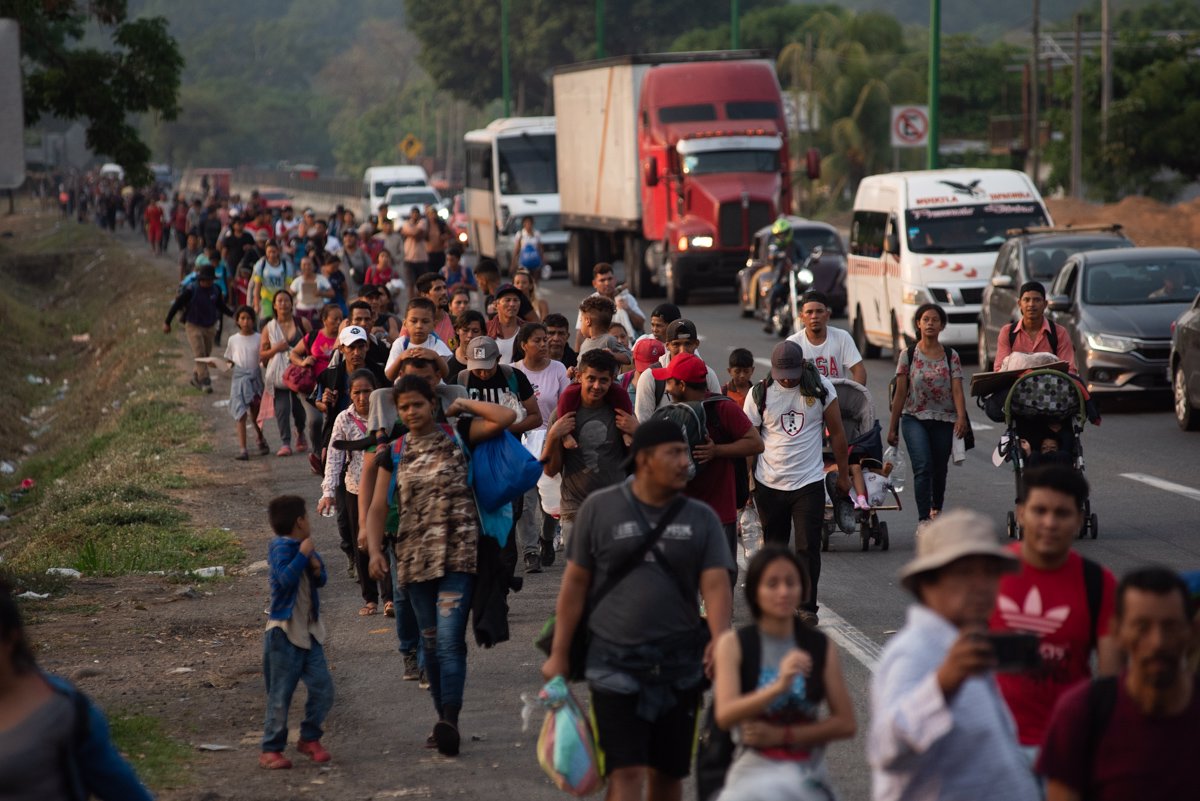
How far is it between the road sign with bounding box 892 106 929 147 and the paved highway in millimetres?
17485

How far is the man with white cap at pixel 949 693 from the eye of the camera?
14.2 feet

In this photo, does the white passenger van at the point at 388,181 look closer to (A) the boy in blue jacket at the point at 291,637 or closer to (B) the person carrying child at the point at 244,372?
(B) the person carrying child at the point at 244,372

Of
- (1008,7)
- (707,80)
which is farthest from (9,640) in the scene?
(1008,7)

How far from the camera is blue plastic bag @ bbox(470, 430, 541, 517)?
26.5ft

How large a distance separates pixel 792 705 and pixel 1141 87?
4534 cm

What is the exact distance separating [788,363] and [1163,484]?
20.1ft

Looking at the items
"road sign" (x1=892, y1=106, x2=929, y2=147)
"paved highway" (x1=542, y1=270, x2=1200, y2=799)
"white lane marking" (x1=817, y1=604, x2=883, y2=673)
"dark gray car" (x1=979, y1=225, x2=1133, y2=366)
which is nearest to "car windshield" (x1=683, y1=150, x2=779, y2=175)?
"road sign" (x1=892, y1=106, x2=929, y2=147)

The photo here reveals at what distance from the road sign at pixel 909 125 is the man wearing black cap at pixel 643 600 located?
32.8 meters

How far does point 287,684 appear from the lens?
8.01 meters

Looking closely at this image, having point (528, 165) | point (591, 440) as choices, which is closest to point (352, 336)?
point (591, 440)

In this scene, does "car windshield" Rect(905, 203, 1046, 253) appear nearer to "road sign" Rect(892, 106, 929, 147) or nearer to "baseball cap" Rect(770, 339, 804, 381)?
"baseball cap" Rect(770, 339, 804, 381)

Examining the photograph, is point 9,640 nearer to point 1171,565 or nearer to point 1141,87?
point 1171,565

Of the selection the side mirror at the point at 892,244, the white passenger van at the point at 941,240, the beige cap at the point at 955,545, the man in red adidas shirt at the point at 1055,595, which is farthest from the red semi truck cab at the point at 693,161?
the beige cap at the point at 955,545

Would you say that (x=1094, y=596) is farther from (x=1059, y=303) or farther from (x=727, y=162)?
(x=727, y=162)
